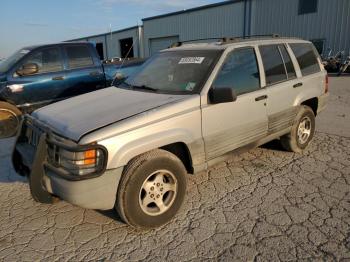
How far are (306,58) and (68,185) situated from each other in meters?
4.09

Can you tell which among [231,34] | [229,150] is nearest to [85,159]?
[229,150]

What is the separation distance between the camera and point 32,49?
22.5 ft

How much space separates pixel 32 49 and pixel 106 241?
17.3 feet

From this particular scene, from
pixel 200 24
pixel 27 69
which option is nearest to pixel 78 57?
pixel 27 69

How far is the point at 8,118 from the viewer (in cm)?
659

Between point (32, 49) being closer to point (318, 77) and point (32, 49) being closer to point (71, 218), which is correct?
point (71, 218)

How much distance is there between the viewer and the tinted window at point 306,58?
4.85 m

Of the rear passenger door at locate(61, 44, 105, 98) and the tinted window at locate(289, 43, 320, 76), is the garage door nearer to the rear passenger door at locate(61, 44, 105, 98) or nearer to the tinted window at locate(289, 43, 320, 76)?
the rear passenger door at locate(61, 44, 105, 98)

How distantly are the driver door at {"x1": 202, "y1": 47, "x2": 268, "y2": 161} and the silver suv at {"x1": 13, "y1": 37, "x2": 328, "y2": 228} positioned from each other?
1 cm

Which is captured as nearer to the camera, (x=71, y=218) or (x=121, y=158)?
(x=121, y=158)

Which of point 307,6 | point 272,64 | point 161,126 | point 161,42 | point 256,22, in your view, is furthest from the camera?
point 161,42

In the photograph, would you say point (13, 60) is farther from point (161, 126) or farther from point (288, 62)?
point (288, 62)

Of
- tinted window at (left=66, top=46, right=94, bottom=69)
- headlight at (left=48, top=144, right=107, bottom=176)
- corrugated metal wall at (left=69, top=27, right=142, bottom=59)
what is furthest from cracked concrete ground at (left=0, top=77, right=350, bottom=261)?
corrugated metal wall at (left=69, top=27, right=142, bottom=59)

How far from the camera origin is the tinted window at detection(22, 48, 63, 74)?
684 centimetres
